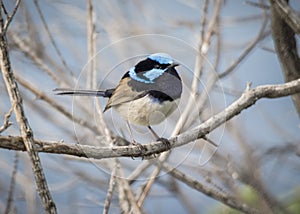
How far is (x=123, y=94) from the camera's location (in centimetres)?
83

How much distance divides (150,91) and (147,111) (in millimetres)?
33

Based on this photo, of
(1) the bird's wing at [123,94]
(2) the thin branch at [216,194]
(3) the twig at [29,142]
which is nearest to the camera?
(3) the twig at [29,142]

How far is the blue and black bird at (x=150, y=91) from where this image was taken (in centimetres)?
80

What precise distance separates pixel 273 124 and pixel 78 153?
3.46 feet

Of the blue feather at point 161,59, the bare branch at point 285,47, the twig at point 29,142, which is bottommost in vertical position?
the twig at point 29,142

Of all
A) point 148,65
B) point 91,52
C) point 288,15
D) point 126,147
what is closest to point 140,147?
point 126,147

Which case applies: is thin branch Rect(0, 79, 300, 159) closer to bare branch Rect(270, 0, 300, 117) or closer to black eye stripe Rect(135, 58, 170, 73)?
black eye stripe Rect(135, 58, 170, 73)

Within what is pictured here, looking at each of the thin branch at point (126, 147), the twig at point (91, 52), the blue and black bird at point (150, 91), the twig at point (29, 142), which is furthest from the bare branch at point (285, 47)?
the twig at point (29, 142)

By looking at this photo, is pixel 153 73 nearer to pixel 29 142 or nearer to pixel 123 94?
pixel 123 94

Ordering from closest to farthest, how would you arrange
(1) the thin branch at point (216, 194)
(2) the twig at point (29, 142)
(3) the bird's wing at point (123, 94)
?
(2) the twig at point (29, 142)
(3) the bird's wing at point (123, 94)
(1) the thin branch at point (216, 194)

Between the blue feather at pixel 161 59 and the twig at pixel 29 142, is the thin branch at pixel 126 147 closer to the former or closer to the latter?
the twig at pixel 29 142

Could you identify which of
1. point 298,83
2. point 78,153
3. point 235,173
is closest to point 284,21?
point 298,83

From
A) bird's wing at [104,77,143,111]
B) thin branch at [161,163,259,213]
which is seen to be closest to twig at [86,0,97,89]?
thin branch at [161,163,259,213]

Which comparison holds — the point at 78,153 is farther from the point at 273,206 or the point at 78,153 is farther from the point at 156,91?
the point at 273,206
